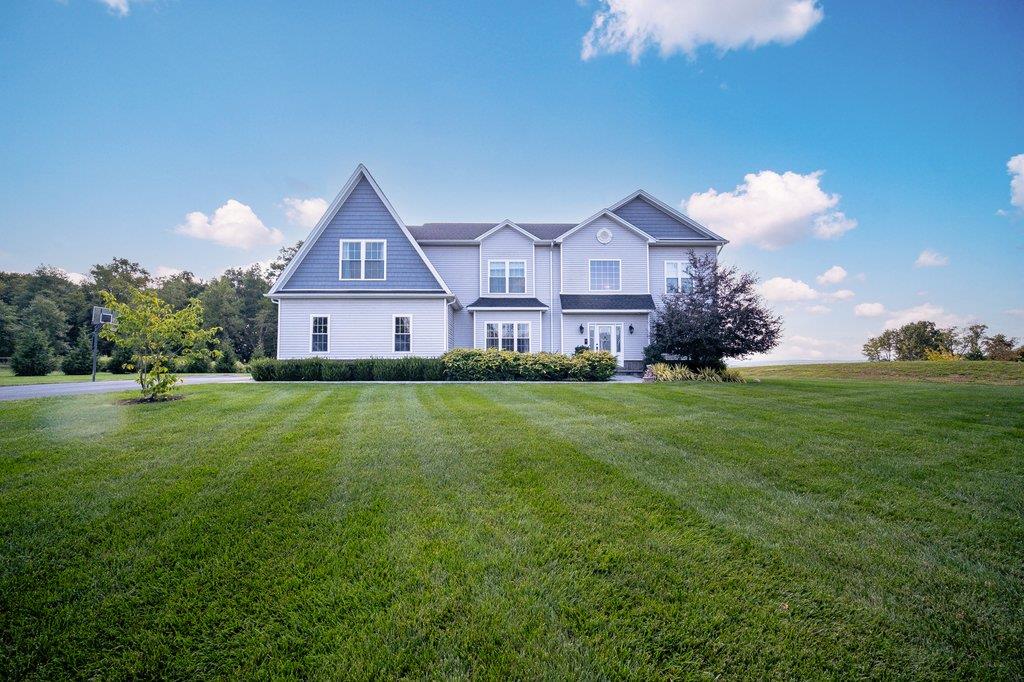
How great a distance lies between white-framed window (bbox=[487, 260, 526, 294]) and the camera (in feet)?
68.4

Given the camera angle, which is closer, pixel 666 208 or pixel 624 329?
pixel 624 329

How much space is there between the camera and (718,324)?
50.9ft

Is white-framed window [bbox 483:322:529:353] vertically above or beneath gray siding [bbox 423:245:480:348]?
beneath

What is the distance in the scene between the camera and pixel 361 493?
3.66 metres

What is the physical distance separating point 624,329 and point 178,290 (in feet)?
145

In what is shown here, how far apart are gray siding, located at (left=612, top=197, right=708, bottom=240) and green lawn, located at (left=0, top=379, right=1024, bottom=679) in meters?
17.4

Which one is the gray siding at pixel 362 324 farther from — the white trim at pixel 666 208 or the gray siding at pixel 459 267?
the white trim at pixel 666 208

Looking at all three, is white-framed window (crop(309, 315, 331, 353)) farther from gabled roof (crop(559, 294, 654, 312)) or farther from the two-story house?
gabled roof (crop(559, 294, 654, 312))

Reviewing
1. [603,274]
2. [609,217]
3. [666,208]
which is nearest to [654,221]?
[666,208]

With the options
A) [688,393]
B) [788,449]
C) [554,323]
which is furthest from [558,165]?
[788,449]

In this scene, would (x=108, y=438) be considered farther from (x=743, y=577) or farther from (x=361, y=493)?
(x=743, y=577)

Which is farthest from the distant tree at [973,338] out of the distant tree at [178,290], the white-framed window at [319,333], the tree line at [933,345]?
the distant tree at [178,290]

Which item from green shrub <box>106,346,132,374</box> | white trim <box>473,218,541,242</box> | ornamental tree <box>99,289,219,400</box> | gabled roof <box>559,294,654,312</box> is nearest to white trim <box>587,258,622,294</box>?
gabled roof <box>559,294,654,312</box>

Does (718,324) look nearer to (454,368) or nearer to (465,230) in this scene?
(454,368)
